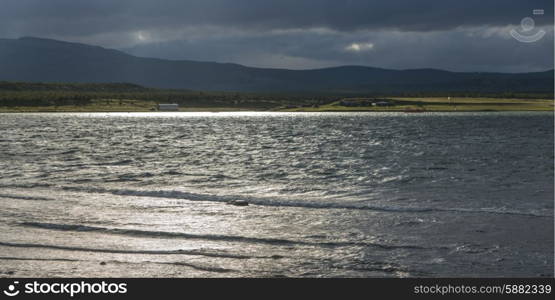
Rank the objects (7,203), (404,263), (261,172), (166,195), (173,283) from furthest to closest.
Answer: (261,172) → (166,195) → (7,203) → (404,263) → (173,283)

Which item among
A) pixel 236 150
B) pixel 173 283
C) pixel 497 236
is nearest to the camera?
pixel 173 283

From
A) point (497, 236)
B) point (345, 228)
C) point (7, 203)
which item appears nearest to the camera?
point (497, 236)

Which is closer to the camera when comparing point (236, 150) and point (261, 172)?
point (261, 172)

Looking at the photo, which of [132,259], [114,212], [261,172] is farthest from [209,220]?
[261,172]

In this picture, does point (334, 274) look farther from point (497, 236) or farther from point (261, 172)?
point (261, 172)

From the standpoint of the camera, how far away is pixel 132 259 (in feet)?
65.6

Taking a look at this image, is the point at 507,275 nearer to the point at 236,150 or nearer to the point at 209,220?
the point at 209,220

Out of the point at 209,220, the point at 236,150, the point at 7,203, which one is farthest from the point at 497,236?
the point at 236,150

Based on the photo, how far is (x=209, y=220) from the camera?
26703 mm

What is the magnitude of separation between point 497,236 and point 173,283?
12.6 m

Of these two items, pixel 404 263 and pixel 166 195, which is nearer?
pixel 404 263

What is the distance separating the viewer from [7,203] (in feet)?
104

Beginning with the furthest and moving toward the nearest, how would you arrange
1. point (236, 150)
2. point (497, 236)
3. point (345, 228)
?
point (236, 150) → point (345, 228) → point (497, 236)

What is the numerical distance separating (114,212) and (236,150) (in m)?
42.4
